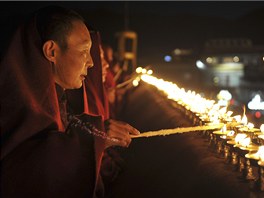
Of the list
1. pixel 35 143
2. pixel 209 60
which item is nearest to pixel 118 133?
pixel 35 143

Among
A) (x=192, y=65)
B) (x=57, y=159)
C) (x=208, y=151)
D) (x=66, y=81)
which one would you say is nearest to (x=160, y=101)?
(x=208, y=151)

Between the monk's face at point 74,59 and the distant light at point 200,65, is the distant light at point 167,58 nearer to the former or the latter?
the distant light at point 200,65

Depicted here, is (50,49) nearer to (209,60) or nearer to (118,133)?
(118,133)

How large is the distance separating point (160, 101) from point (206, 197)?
3690mm

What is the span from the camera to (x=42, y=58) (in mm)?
2324

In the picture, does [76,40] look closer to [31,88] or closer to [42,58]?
[42,58]

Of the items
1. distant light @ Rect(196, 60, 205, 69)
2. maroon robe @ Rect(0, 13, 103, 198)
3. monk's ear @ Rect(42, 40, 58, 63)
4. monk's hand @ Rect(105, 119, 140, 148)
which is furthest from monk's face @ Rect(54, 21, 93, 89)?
distant light @ Rect(196, 60, 205, 69)

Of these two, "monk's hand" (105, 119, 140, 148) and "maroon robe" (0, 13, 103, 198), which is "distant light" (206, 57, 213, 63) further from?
"maroon robe" (0, 13, 103, 198)

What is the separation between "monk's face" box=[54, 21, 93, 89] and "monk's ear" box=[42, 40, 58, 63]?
1.7 inches

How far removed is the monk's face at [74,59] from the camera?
2.46m

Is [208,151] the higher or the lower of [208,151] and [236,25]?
the lower

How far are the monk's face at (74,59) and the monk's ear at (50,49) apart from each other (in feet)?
0.14

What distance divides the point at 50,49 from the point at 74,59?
181 millimetres

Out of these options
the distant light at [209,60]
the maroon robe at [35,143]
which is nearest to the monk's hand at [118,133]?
the maroon robe at [35,143]
